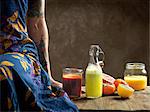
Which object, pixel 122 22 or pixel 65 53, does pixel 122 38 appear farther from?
pixel 65 53

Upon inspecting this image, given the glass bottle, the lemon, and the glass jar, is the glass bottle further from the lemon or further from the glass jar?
the glass jar

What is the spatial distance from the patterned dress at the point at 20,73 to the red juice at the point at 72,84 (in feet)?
0.50

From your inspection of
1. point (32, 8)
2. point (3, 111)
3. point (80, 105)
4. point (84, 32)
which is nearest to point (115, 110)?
point (80, 105)

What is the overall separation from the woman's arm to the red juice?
92 mm

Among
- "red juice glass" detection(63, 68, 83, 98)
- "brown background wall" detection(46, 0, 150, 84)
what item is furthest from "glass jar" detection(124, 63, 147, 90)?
"brown background wall" detection(46, 0, 150, 84)

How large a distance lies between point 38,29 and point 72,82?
24cm

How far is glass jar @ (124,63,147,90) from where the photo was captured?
1.51 meters

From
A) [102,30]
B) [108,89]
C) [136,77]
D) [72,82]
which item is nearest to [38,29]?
[72,82]

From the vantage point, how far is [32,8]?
1.41 m

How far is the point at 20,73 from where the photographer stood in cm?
100

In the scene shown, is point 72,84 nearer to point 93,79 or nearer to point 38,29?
point 93,79

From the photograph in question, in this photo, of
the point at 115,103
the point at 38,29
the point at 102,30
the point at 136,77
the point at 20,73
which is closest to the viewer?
the point at 20,73

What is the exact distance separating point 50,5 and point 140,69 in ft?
5.97

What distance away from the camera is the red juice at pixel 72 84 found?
1339mm
